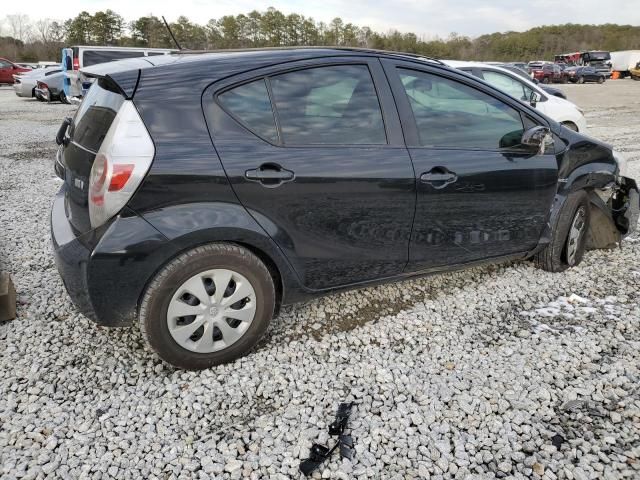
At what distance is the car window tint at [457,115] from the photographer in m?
3.00

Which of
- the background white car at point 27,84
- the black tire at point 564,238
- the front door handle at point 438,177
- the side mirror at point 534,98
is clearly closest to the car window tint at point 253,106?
the front door handle at point 438,177

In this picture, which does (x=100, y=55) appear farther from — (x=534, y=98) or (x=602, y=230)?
(x=602, y=230)

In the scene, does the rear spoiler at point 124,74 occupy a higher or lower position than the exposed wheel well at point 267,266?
higher

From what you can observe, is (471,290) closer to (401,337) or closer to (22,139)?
(401,337)

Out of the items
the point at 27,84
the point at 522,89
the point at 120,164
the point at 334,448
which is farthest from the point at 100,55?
the point at 334,448

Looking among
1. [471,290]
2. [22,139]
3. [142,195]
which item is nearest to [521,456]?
[471,290]

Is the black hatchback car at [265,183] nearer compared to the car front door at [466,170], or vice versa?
the black hatchback car at [265,183]

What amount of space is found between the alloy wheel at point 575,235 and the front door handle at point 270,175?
2543mm

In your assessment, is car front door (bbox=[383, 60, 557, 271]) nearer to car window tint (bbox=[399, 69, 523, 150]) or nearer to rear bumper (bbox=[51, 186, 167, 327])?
car window tint (bbox=[399, 69, 523, 150])

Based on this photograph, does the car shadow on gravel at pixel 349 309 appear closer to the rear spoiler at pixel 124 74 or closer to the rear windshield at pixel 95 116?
the rear windshield at pixel 95 116

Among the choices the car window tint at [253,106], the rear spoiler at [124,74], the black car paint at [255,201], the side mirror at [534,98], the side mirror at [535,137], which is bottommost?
the black car paint at [255,201]

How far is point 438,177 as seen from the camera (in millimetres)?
2961

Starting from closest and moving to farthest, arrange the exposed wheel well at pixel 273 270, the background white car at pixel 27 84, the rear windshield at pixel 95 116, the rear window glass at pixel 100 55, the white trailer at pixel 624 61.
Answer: the rear windshield at pixel 95 116
the exposed wheel well at pixel 273 270
the rear window glass at pixel 100 55
the background white car at pixel 27 84
the white trailer at pixel 624 61

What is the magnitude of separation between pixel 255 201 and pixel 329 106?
0.74 metres
